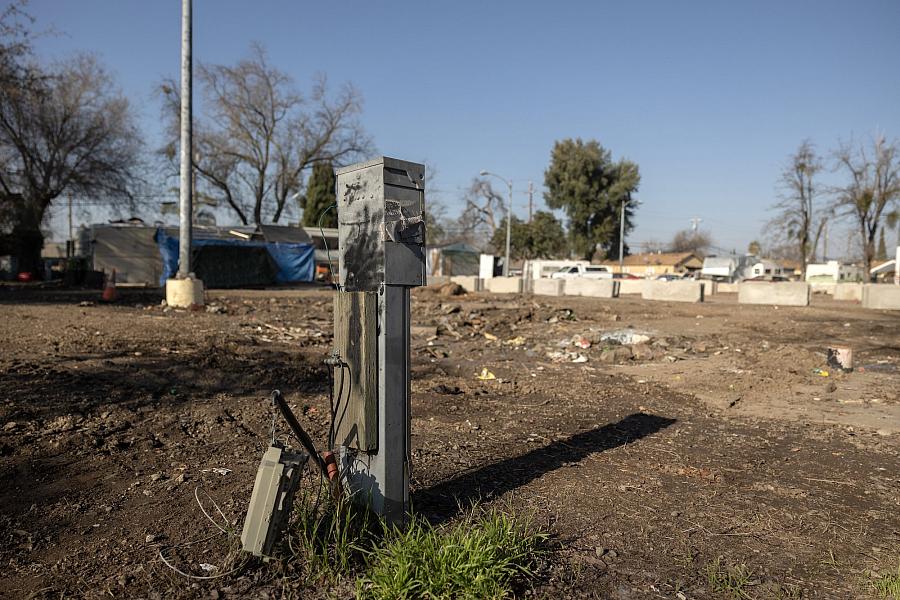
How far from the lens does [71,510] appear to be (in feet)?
11.5

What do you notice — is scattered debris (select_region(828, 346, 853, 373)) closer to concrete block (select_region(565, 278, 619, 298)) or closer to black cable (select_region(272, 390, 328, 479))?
black cable (select_region(272, 390, 328, 479))

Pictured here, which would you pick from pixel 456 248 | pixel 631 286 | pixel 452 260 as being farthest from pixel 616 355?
pixel 456 248

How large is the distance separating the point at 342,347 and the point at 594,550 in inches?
66.9

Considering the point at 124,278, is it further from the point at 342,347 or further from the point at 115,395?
the point at 342,347

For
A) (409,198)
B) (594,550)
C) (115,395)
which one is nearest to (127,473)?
(115,395)

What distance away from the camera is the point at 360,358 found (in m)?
3.17

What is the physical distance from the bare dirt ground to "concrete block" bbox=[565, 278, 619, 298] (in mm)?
15597

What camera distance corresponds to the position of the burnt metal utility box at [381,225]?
315 centimetres

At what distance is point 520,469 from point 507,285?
24256 mm

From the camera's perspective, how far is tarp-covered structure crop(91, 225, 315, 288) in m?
27.2

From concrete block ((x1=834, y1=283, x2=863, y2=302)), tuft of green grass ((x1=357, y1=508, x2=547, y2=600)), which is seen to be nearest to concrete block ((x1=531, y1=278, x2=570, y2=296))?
concrete block ((x1=834, y1=283, x2=863, y2=302))

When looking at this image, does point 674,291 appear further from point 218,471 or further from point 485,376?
point 218,471

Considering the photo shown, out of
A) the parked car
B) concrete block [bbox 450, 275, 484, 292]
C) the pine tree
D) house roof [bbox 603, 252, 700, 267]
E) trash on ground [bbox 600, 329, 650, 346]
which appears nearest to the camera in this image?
trash on ground [bbox 600, 329, 650, 346]

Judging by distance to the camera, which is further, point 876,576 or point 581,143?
point 581,143
